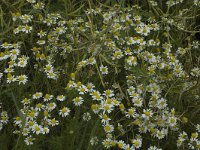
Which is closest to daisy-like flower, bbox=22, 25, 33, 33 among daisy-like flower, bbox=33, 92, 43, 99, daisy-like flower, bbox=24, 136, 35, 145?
daisy-like flower, bbox=33, 92, 43, 99

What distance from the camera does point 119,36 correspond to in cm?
223

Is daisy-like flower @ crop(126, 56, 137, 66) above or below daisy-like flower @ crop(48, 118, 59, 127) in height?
above

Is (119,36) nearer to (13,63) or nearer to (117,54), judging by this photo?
(117,54)

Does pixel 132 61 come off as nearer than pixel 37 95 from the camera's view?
No

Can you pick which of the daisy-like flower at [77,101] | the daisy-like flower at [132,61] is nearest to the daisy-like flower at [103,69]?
the daisy-like flower at [132,61]

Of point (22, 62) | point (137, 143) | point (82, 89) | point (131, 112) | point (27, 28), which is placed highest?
point (27, 28)

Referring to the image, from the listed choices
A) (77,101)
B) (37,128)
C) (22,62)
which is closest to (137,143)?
(77,101)

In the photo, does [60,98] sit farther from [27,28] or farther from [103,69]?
[27,28]

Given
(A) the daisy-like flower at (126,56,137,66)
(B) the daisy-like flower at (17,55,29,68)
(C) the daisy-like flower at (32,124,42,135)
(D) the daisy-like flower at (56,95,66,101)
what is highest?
(B) the daisy-like flower at (17,55,29,68)

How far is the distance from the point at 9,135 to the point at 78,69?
414mm

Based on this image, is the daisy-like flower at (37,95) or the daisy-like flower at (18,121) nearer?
the daisy-like flower at (18,121)

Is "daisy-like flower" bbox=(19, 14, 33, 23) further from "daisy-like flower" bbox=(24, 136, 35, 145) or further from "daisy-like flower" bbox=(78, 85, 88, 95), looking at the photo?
"daisy-like flower" bbox=(24, 136, 35, 145)

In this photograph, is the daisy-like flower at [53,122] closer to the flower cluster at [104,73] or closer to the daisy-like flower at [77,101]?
the flower cluster at [104,73]

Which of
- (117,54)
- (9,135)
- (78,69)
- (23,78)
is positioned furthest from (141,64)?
(9,135)
